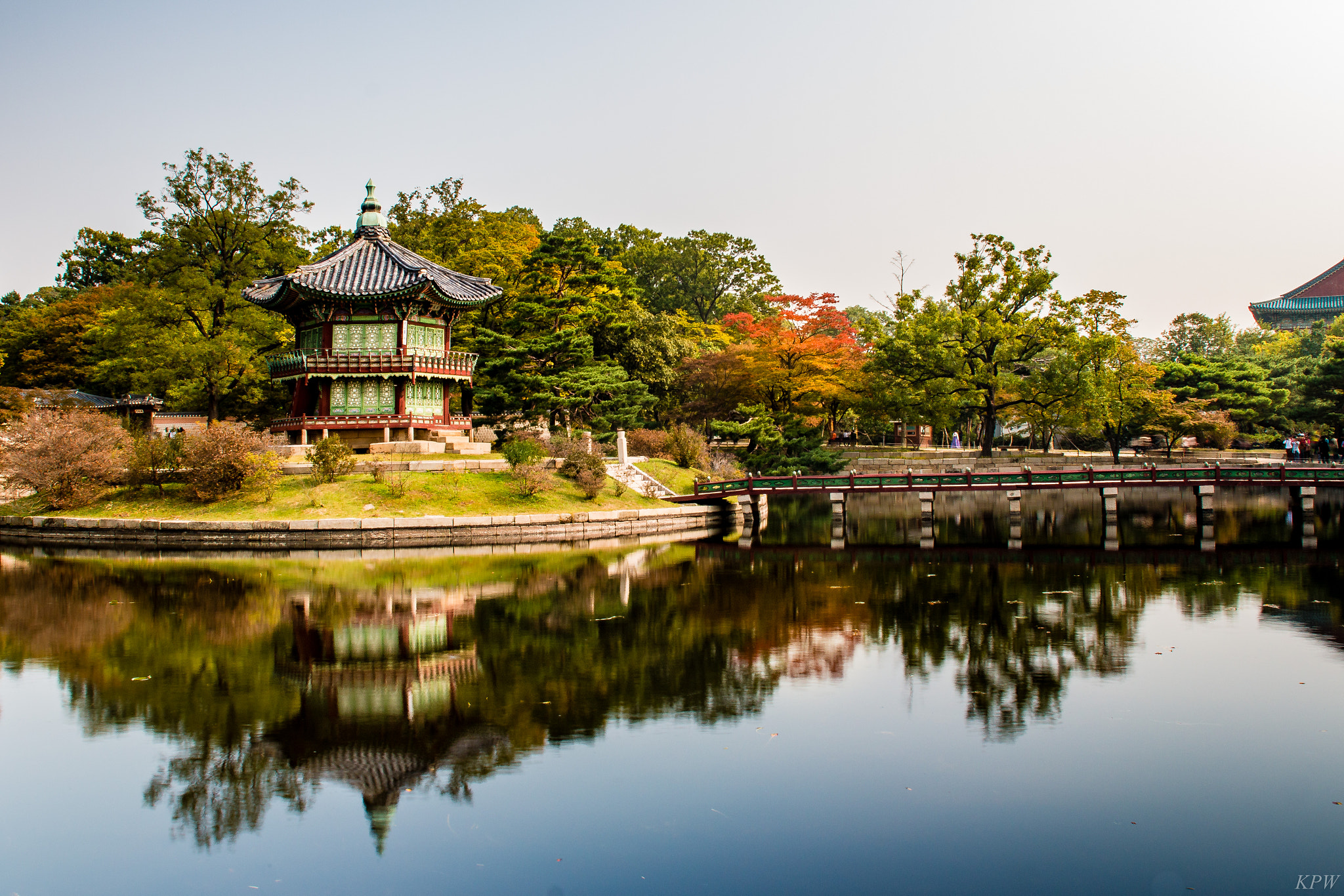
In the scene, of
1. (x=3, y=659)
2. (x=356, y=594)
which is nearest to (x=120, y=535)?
(x=356, y=594)

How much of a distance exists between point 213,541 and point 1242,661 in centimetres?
2630

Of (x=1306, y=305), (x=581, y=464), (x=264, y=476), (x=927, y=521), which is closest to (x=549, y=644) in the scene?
(x=581, y=464)

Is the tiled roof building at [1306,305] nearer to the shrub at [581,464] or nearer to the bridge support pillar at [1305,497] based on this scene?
the bridge support pillar at [1305,497]

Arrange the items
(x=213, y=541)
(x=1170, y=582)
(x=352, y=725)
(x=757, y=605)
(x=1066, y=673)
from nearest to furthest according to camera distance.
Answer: (x=352, y=725) < (x=1066, y=673) < (x=757, y=605) < (x=1170, y=582) < (x=213, y=541)

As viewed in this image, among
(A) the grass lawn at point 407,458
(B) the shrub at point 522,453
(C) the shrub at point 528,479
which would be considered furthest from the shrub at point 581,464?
(A) the grass lawn at point 407,458

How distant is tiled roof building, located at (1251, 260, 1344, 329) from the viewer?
72.3 metres

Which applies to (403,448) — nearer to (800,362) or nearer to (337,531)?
(337,531)

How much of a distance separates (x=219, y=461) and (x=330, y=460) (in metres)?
3.32

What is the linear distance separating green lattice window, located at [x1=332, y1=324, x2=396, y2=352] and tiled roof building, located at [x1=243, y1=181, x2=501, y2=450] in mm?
27

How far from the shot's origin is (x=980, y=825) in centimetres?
805

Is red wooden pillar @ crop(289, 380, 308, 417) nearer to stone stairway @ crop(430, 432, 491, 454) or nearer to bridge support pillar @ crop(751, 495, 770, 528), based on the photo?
stone stairway @ crop(430, 432, 491, 454)

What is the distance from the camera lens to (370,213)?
A: 1526 inches

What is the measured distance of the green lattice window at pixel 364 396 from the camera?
3481 cm

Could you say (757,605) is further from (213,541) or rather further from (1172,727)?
(213,541)
